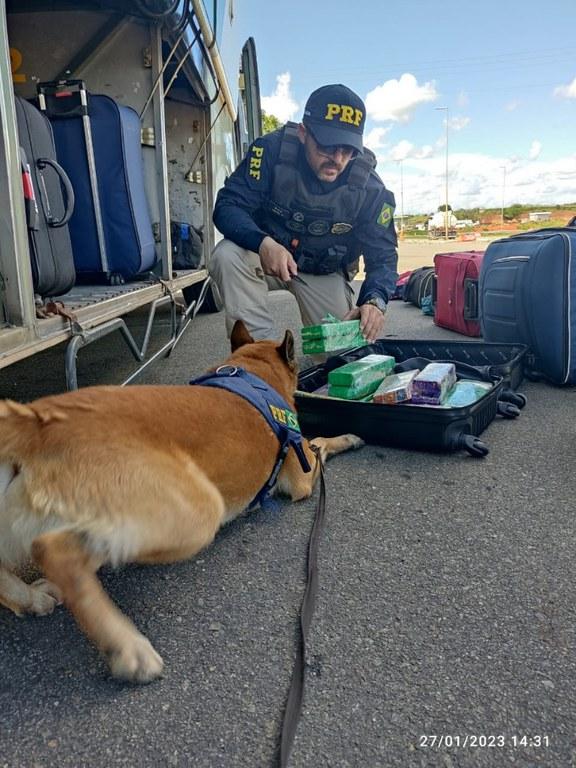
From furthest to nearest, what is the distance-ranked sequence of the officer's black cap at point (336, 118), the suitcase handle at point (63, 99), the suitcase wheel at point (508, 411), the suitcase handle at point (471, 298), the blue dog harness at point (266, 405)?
the suitcase handle at point (471, 298)
the suitcase handle at point (63, 99)
the officer's black cap at point (336, 118)
the suitcase wheel at point (508, 411)
the blue dog harness at point (266, 405)

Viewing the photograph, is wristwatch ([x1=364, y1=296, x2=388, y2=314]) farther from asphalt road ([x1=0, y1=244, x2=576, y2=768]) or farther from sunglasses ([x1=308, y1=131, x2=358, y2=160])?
asphalt road ([x1=0, y1=244, x2=576, y2=768])

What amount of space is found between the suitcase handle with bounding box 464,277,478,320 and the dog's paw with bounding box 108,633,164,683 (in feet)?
13.8

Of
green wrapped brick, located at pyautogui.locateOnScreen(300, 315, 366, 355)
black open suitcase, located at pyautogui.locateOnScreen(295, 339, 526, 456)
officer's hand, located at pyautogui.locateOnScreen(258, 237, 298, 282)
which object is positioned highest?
officer's hand, located at pyautogui.locateOnScreen(258, 237, 298, 282)

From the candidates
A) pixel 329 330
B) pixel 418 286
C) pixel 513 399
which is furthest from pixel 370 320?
pixel 418 286

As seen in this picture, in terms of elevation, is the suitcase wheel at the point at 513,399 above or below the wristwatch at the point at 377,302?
below

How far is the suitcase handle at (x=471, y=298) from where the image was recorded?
479 cm

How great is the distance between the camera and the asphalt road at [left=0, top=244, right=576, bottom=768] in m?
1.09

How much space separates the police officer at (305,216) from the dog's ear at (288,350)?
1.05 m

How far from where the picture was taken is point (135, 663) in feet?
4.05

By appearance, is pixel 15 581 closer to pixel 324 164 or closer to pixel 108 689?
pixel 108 689

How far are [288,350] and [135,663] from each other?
4.48ft

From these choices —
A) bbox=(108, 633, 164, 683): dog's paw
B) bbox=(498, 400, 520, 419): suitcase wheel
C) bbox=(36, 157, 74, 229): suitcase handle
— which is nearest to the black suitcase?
bbox=(36, 157, 74, 229): suitcase handle

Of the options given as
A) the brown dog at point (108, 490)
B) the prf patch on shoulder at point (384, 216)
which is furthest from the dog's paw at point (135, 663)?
the prf patch on shoulder at point (384, 216)
